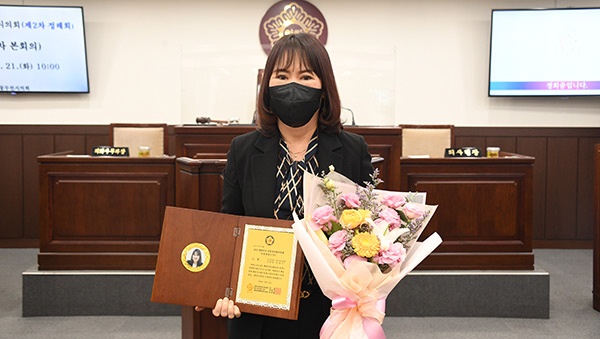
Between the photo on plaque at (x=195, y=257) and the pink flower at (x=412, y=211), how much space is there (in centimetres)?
57

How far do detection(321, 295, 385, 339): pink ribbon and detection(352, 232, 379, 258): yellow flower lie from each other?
110mm

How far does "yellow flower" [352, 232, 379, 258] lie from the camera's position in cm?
156

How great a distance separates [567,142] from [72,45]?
16.9 ft

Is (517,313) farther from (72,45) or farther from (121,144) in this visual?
(72,45)

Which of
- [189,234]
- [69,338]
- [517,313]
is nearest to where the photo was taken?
[189,234]

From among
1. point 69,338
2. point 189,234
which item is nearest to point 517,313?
point 69,338

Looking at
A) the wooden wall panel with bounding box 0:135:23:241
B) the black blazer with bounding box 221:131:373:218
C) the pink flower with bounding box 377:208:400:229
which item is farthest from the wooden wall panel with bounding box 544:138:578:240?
the pink flower with bounding box 377:208:400:229

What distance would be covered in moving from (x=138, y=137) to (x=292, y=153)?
491cm

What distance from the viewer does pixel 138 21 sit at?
24.0 ft

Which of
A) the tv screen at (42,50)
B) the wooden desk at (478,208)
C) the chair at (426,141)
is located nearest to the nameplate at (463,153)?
the wooden desk at (478,208)

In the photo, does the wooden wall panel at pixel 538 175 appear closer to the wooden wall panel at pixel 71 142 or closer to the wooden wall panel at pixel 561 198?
the wooden wall panel at pixel 561 198

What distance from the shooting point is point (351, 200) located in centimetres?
164

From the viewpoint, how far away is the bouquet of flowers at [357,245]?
1581 mm

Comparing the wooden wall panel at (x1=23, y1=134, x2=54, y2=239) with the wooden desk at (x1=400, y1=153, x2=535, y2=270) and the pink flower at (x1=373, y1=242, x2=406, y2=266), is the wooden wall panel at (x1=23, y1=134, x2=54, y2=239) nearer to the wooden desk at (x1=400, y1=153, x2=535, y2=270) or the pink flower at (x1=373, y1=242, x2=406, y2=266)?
the wooden desk at (x1=400, y1=153, x2=535, y2=270)
